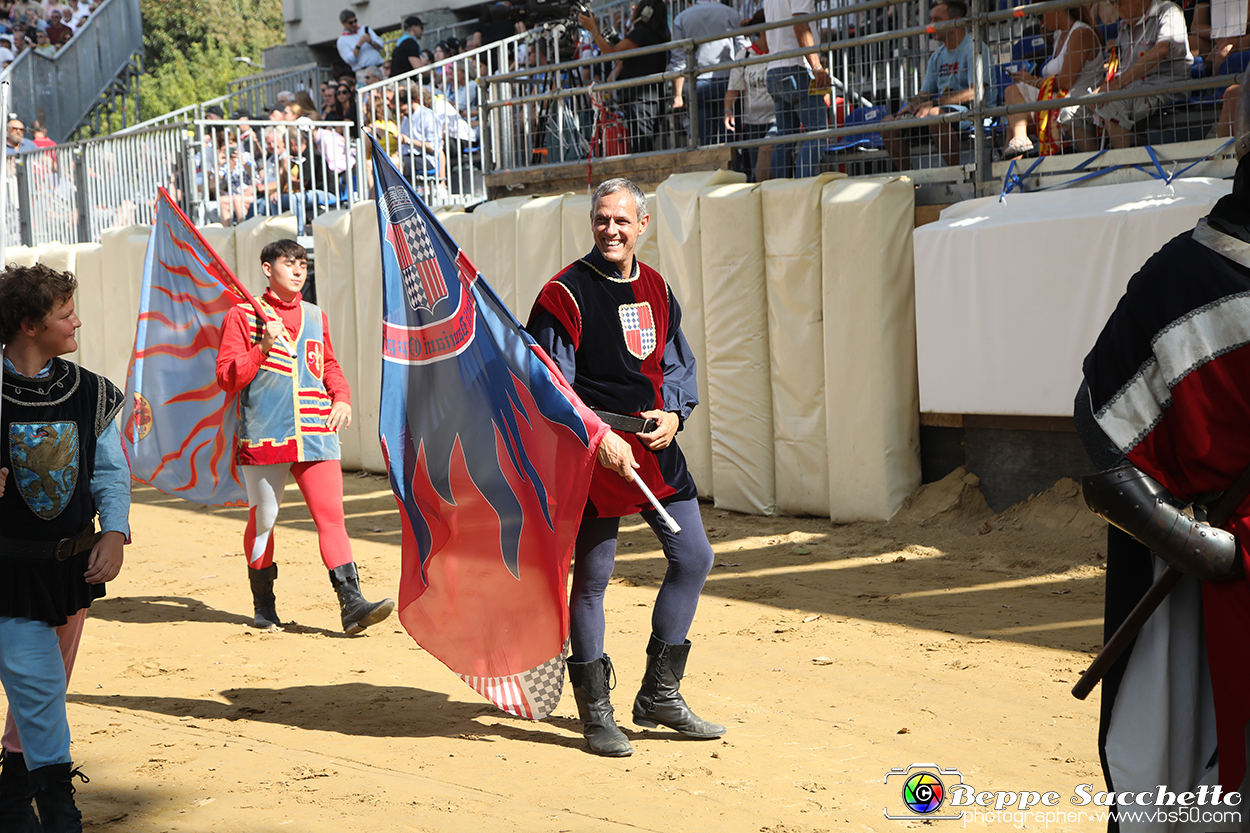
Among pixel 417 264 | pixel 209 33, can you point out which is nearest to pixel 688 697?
pixel 417 264

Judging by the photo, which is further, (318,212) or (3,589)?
(318,212)

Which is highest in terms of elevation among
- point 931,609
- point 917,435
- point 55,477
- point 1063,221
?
point 1063,221

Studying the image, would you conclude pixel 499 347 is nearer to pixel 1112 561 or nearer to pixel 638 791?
pixel 638 791

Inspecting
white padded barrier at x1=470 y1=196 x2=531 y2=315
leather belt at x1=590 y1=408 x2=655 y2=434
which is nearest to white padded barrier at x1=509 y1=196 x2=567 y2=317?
white padded barrier at x1=470 y1=196 x2=531 y2=315

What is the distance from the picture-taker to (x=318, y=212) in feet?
48.0

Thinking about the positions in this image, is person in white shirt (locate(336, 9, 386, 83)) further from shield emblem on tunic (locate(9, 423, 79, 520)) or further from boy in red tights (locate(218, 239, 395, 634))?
shield emblem on tunic (locate(9, 423, 79, 520))

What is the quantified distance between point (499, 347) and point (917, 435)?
4.80 m

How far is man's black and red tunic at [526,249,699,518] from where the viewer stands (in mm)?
4484

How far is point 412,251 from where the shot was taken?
5.02 m

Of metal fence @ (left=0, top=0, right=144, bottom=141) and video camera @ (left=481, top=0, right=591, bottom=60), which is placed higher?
metal fence @ (left=0, top=0, right=144, bottom=141)

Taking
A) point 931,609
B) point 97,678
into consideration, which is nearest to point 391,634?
point 97,678

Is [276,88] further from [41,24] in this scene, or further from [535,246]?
[535,246]

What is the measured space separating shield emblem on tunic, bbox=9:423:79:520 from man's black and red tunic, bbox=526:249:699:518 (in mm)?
1664

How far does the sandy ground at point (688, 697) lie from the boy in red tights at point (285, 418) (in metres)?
0.37
